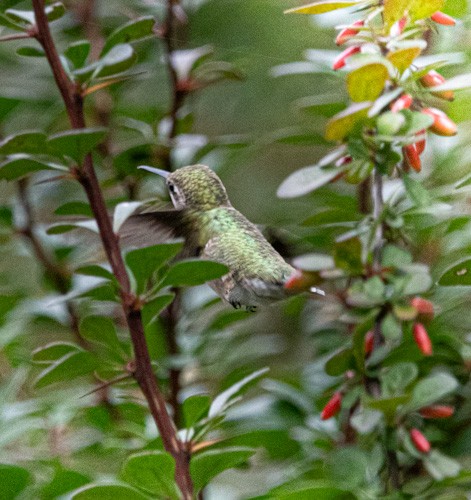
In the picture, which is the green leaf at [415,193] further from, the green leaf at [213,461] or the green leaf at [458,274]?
the green leaf at [213,461]

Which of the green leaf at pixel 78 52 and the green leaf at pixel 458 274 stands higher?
the green leaf at pixel 78 52

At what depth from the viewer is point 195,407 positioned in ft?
4.04

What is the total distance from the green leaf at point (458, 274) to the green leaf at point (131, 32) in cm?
57

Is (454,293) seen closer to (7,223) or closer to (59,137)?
(59,137)

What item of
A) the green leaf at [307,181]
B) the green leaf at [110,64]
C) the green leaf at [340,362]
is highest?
the green leaf at [110,64]

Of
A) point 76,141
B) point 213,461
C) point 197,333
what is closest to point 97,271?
point 76,141

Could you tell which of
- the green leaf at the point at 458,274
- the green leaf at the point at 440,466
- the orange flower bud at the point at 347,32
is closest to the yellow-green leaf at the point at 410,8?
the orange flower bud at the point at 347,32

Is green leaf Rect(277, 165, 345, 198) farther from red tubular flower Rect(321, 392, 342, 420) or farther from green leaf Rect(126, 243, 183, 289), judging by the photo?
red tubular flower Rect(321, 392, 342, 420)

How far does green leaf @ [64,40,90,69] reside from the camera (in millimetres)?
1338

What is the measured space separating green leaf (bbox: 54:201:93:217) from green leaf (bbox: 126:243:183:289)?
1.11 feet

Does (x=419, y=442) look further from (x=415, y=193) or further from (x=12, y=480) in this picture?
(x=12, y=480)

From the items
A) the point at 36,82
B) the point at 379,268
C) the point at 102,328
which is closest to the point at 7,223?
the point at 36,82

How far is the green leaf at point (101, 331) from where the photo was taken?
1.27 metres

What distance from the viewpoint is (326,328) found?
168cm
